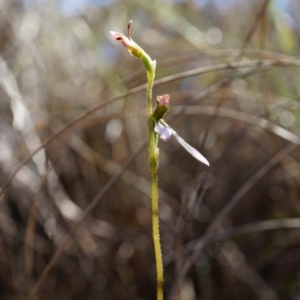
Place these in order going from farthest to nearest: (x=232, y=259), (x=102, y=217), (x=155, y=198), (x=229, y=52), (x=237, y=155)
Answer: (x=237, y=155), (x=102, y=217), (x=232, y=259), (x=229, y=52), (x=155, y=198)

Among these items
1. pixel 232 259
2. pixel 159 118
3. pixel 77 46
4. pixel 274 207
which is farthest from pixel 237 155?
pixel 159 118

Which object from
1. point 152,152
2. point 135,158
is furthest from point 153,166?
point 135,158

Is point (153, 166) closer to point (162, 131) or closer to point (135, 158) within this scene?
point (162, 131)

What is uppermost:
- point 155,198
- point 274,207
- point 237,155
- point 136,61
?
point 136,61

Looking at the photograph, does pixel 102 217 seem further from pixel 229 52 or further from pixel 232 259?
pixel 229 52

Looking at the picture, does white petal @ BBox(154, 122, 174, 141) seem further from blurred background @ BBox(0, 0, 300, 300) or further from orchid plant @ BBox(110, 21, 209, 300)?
blurred background @ BBox(0, 0, 300, 300)

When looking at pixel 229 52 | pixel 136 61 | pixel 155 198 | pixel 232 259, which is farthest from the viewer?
pixel 136 61

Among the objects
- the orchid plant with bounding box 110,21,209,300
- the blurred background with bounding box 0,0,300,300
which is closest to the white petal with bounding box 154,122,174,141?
the orchid plant with bounding box 110,21,209,300

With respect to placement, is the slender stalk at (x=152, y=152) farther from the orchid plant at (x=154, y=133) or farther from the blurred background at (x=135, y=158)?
the blurred background at (x=135, y=158)

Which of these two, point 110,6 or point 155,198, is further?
point 110,6
